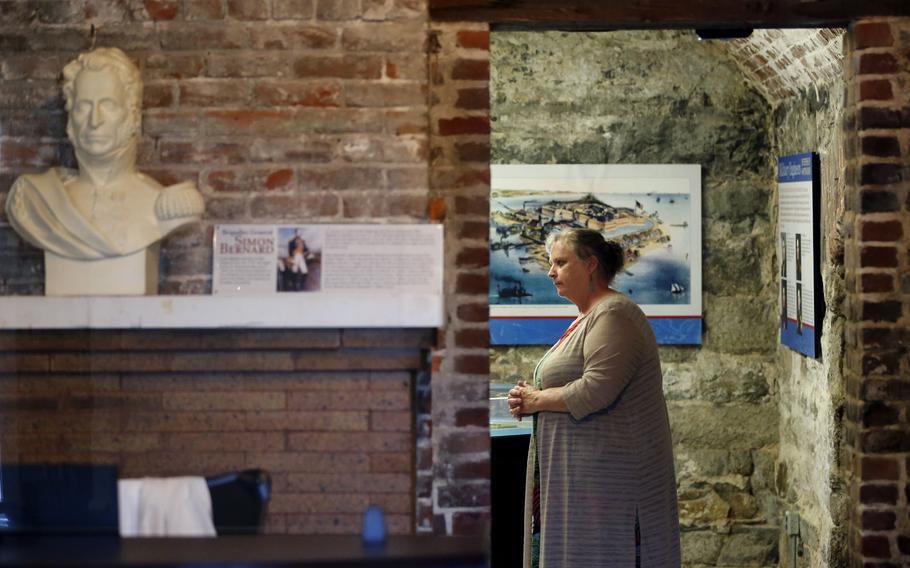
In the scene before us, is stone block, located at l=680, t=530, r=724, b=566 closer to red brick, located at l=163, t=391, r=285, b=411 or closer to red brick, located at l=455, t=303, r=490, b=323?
red brick, located at l=455, t=303, r=490, b=323

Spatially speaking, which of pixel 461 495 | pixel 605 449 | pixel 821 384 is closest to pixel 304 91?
pixel 461 495

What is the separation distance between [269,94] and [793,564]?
11.1 ft

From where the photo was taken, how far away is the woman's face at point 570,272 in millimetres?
4148

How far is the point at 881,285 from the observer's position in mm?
3918

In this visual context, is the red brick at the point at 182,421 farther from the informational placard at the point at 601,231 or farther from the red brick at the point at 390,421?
the informational placard at the point at 601,231

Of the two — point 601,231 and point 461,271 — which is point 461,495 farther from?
point 601,231

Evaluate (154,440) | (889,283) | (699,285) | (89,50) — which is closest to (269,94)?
(89,50)

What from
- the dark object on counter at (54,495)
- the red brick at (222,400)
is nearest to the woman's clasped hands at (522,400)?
the red brick at (222,400)

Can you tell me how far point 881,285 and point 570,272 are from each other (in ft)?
3.34

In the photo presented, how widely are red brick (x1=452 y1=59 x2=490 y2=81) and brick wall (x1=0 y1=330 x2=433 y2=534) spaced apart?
0.85 m

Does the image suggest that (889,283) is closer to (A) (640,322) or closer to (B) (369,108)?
(A) (640,322)

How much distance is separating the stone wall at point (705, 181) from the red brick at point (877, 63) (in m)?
1.93

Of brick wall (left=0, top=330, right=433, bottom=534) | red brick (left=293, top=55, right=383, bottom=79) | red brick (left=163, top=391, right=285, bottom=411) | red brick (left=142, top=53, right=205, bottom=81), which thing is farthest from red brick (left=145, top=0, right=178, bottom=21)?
red brick (left=163, top=391, right=285, bottom=411)

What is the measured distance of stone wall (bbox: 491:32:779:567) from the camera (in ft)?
19.1
